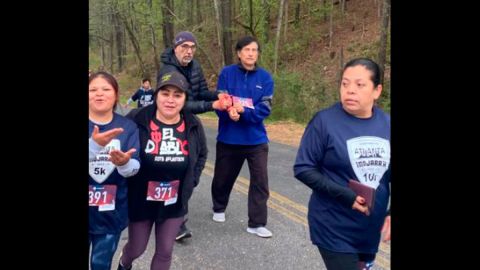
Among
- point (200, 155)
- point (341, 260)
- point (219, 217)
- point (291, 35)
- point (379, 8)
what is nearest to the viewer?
point (341, 260)

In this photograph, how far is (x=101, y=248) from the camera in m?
2.92

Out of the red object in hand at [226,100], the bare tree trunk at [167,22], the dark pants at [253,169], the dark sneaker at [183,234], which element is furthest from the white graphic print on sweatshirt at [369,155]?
the bare tree trunk at [167,22]

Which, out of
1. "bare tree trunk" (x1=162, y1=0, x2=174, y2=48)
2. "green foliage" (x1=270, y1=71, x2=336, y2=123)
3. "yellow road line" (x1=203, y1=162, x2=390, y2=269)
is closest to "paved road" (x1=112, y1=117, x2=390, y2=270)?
"yellow road line" (x1=203, y1=162, x2=390, y2=269)

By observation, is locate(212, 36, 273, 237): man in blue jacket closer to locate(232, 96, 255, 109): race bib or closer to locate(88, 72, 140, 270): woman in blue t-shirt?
locate(232, 96, 255, 109): race bib

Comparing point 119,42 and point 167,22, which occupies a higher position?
point 119,42

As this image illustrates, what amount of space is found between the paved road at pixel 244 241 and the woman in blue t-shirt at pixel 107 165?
1.22m

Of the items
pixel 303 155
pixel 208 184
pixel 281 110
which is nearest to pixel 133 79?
pixel 281 110

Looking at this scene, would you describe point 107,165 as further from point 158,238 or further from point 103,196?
point 158,238

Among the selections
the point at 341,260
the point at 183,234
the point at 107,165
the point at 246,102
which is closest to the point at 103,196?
the point at 107,165

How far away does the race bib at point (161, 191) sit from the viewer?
316cm

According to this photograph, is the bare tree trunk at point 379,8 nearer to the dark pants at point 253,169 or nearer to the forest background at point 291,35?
the forest background at point 291,35

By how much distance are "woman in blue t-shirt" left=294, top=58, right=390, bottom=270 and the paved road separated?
169cm

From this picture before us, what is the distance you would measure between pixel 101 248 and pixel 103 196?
37 centimetres
